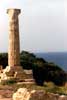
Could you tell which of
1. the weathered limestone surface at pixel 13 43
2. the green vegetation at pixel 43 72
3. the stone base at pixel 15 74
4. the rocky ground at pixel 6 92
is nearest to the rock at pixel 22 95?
the rocky ground at pixel 6 92

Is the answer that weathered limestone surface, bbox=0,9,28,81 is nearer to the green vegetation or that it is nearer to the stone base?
the stone base

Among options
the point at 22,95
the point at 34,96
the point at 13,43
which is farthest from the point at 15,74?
the point at 34,96

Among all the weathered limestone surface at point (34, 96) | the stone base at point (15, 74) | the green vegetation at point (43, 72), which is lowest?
the green vegetation at point (43, 72)

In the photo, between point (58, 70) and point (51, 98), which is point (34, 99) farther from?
point (58, 70)

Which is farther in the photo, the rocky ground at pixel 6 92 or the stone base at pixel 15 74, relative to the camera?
the stone base at pixel 15 74

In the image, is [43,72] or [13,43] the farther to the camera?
[43,72]

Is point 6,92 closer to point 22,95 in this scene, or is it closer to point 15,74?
point 15,74

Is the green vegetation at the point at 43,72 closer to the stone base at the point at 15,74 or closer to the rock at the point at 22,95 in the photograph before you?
the stone base at the point at 15,74

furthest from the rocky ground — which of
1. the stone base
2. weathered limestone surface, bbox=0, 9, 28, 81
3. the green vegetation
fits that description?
the green vegetation

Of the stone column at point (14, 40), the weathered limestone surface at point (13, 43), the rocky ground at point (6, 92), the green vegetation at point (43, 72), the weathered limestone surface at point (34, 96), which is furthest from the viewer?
the green vegetation at point (43, 72)

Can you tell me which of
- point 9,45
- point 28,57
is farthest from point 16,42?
point 28,57

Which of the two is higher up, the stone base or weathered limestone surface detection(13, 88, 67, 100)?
weathered limestone surface detection(13, 88, 67, 100)

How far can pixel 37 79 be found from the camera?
4234 centimetres

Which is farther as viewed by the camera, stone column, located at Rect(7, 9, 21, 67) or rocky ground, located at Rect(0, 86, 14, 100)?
stone column, located at Rect(7, 9, 21, 67)
